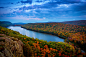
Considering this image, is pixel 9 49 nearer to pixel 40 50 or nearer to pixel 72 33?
pixel 40 50

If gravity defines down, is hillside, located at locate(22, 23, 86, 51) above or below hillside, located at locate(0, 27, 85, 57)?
below

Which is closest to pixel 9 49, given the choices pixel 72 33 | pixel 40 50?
pixel 40 50

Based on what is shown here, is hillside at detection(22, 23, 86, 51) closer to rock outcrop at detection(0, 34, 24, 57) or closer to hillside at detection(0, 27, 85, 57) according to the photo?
hillside at detection(0, 27, 85, 57)

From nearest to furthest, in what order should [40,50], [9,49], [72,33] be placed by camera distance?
[9,49] < [40,50] < [72,33]

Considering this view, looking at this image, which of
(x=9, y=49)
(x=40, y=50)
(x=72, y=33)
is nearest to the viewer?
(x=9, y=49)

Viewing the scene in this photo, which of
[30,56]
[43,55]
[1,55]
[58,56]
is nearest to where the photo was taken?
[1,55]

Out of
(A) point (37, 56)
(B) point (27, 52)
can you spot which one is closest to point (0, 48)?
(B) point (27, 52)

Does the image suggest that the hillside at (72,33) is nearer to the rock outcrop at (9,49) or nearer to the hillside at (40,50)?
the hillside at (40,50)

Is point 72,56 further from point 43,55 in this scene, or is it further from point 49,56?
point 43,55

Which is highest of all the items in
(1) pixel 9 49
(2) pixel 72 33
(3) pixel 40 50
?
(1) pixel 9 49

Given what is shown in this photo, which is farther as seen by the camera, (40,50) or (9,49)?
(40,50)

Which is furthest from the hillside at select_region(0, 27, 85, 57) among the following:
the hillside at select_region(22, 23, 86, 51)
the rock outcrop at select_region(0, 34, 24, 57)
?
the hillside at select_region(22, 23, 86, 51)
